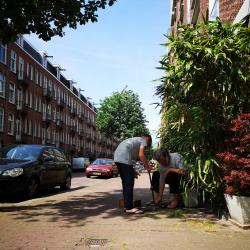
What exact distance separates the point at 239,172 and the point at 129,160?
235cm

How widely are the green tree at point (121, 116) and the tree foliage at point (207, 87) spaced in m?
54.1

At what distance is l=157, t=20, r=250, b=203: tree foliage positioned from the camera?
24.1ft

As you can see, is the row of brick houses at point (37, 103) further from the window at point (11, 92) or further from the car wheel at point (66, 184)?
the car wheel at point (66, 184)

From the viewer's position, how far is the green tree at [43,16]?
34.1ft

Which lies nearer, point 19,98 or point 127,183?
point 127,183

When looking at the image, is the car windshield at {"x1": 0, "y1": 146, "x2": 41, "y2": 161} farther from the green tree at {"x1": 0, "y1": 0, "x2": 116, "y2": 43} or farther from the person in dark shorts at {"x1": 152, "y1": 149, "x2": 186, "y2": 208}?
the person in dark shorts at {"x1": 152, "y1": 149, "x2": 186, "y2": 208}

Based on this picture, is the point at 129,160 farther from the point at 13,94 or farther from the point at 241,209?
the point at 13,94

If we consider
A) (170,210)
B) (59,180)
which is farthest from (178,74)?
(59,180)

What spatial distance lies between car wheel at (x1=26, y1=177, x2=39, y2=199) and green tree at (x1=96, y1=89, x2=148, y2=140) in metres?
49.7

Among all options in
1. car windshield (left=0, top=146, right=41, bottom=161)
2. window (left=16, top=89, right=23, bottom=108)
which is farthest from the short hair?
window (left=16, top=89, right=23, bottom=108)

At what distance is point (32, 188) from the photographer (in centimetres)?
1200

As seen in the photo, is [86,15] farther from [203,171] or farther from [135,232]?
[135,232]

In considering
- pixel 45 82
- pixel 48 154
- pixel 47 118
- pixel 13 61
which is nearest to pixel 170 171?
pixel 48 154

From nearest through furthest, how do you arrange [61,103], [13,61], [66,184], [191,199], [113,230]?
[113,230] < [191,199] < [66,184] < [13,61] < [61,103]
